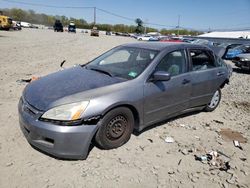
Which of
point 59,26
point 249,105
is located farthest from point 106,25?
point 249,105

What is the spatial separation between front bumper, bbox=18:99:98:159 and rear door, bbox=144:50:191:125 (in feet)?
3.61

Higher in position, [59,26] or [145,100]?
[59,26]

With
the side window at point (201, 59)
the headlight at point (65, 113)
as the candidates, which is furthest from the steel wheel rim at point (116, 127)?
the side window at point (201, 59)

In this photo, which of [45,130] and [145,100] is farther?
[145,100]

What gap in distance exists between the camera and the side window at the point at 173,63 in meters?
4.10

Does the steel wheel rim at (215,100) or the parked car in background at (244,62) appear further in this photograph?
the parked car in background at (244,62)

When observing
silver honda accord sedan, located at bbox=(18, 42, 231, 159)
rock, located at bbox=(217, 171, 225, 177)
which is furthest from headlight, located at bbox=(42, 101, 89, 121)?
rock, located at bbox=(217, 171, 225, 177)

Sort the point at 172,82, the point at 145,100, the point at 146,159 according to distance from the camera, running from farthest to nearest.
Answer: the point at 172,82 < the point at 145,100 < the point at 146,159

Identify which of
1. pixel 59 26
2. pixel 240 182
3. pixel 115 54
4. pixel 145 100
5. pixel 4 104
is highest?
pixel 59 26

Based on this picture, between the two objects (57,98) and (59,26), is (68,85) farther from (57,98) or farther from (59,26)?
(59,26)

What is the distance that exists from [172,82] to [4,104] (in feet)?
11.7

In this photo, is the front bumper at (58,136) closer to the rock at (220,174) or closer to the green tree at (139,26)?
the rock at (220,174)

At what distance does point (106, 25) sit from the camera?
10775cm

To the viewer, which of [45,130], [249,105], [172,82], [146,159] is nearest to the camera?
[45,130]
